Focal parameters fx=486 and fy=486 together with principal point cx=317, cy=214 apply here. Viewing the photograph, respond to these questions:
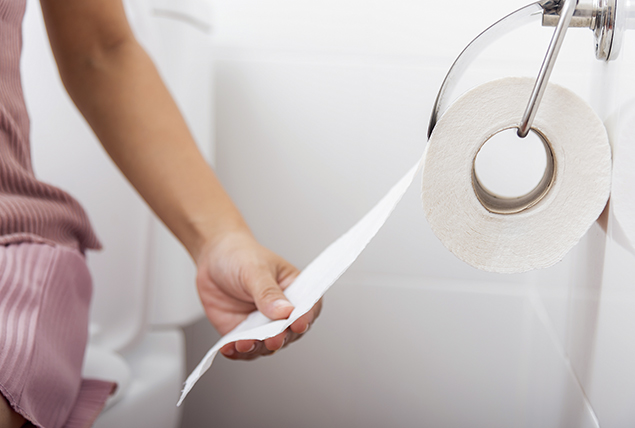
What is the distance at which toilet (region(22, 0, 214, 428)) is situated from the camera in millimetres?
637

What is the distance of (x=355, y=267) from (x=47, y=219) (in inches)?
17.5

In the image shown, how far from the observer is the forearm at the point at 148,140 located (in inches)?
19.1

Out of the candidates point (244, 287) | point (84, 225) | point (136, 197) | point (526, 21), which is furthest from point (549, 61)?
point (136, 197)

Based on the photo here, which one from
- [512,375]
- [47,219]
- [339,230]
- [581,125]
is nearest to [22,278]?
[47,219]

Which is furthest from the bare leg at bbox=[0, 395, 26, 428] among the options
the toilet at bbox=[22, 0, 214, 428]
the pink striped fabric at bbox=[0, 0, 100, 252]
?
the toilet at bbox=[22, 0, 214, 428]

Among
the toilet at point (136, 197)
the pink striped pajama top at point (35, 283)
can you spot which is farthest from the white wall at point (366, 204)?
the pink striped pajama top at point (35, 283)

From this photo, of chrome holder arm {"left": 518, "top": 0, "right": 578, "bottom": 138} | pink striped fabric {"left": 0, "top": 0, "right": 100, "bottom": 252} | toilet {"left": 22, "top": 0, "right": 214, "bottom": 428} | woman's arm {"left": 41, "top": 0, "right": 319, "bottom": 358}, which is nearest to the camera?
chrome holder arm {"left": 518, "top": 0, "right": 578, "bottom": 138}

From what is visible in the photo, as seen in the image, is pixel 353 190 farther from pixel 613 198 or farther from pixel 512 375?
pixel 613 198

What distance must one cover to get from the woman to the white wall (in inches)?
8.9

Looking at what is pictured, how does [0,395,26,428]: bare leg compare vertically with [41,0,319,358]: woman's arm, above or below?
below

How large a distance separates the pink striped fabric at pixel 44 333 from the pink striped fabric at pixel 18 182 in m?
0.02

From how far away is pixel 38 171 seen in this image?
654 millimetres

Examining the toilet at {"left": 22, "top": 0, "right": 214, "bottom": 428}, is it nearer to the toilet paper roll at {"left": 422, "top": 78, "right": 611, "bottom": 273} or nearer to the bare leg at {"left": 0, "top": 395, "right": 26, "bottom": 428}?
the bare leg at {"left": 0, "top": 395, "right": 26, "bottom": 428}

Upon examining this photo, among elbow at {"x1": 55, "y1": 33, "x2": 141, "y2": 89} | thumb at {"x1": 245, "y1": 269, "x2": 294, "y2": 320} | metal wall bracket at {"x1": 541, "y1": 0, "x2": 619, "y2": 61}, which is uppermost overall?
metal wall bracket at {"x1": 541, "y1": 0, "x2": 619, "y2": 61}
